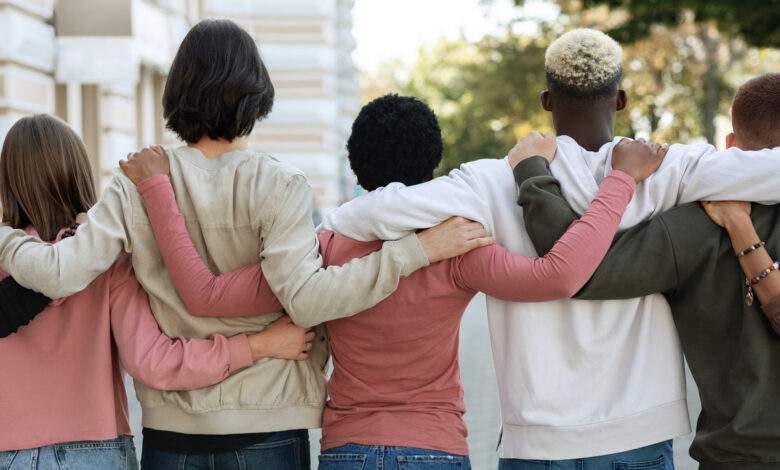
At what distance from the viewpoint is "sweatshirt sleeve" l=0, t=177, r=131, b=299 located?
2904 millimetres

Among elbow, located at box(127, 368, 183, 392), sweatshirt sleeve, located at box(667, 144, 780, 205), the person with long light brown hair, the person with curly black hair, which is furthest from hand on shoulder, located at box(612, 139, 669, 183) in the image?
elbow, located at box(127, 368, 183, 392)

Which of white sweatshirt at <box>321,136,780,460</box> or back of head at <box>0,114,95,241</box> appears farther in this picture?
back of head at <box>0,114,95,241</box>

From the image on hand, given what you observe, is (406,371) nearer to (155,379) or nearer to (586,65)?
(155,379)

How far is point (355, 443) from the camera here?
2947 mm

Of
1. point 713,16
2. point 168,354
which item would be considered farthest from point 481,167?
point 713,16

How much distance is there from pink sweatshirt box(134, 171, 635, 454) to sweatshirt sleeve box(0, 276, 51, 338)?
0.38 metres

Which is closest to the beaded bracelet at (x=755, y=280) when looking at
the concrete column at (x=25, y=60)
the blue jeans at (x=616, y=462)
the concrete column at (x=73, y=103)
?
the blue jeans at (x=616, y=462)

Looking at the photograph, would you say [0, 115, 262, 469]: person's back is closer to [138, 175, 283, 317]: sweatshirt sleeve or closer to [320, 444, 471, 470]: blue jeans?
[138, 175, 283, 317]: sweatshirt sleeve

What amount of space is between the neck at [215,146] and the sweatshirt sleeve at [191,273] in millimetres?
150

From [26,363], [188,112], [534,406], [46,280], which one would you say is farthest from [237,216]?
[534,406]

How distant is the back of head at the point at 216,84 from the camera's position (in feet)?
9.70

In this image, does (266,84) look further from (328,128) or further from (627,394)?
(328,128)

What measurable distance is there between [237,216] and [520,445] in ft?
3.26

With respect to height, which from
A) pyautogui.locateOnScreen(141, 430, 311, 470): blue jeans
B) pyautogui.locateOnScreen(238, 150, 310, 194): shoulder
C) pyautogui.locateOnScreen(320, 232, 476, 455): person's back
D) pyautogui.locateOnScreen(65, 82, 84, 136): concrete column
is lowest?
pyautogui.locateOnScreen(141, 430, 311, 470): blue jeans
